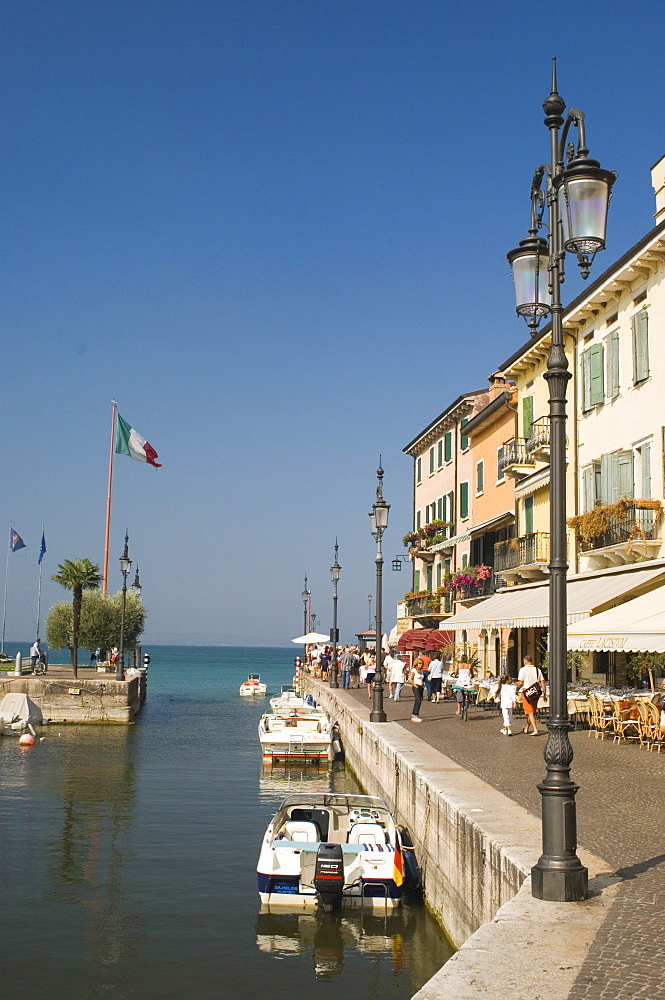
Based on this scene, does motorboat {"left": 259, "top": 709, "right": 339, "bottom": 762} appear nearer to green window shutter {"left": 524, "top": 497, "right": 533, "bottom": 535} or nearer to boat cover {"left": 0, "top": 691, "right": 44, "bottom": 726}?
boat cover {"left": 0, "top": 691, "right": 44, "bottom": 726}

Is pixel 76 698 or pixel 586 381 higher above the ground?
pixel 586 381

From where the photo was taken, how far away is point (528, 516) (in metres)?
32.5

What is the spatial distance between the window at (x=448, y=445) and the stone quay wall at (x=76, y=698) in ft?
61.2

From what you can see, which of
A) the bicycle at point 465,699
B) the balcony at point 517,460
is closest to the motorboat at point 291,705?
the bicycle at point 465,699

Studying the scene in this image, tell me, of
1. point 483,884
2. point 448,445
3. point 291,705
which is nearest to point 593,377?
point 291,705

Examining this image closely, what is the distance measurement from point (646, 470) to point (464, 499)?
19.9m

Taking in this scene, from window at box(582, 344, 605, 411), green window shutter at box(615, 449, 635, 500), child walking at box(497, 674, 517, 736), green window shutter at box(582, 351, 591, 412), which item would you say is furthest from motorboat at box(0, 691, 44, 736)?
window at box(582, 344, 605, 411)

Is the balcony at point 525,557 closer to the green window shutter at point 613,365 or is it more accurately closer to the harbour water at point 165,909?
the green window shutter at point 613,365

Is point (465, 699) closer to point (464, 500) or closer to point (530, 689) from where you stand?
point (530, 689)

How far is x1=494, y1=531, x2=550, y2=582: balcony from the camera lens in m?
30.0

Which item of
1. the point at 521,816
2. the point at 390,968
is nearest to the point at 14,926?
the point at 390,968

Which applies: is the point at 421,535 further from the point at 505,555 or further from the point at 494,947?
the point at 494,947

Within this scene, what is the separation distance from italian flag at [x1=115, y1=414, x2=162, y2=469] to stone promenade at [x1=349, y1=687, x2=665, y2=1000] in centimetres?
3179

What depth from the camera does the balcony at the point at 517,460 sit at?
32.2 metres
